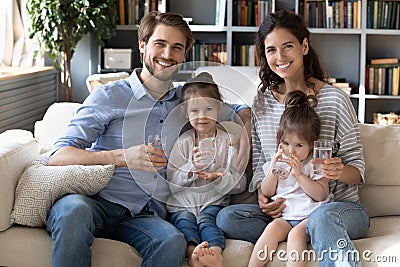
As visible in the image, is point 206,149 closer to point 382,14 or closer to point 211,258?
point 211,258

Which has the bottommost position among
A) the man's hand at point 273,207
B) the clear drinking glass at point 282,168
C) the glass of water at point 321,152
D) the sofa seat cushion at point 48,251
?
the sofa seat cushion at point 48,251

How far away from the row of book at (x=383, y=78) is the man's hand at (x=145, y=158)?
12.1ft

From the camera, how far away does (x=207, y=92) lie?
94.4 inches

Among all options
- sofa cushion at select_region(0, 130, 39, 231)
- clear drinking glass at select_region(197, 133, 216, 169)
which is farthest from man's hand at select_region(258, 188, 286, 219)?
sofa cushion at select_region(0, 130, 39, 231)

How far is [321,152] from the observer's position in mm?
2227

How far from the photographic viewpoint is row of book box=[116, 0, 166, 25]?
18.4 ft

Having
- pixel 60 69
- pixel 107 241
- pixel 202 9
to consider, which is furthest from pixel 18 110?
pixel 107 241

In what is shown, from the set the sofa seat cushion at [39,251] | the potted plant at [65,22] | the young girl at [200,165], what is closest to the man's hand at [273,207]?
the young girl at [200,165]

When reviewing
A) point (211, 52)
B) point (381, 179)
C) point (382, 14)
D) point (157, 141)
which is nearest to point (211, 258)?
point (157, 141)

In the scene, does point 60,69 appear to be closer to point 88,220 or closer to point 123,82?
point 123,82

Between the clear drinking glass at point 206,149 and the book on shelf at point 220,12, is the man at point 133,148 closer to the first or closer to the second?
the clear drinking glass at point 206,149

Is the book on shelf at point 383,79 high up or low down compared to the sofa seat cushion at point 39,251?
up

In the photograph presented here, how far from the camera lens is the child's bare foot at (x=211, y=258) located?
85.0 inches

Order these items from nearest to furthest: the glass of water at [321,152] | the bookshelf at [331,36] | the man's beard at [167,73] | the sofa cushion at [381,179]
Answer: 1. the glass of water at [321,152]
2. the man's beard at [167,73]
3. the sofa cushion at [381,179]
4. the bookshelf at [331,36]
